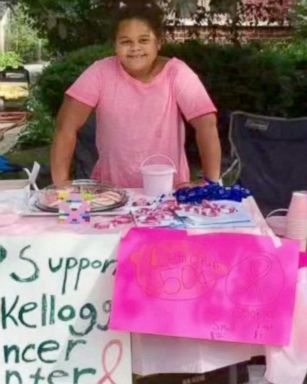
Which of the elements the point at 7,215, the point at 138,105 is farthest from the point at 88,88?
the point at 7,215

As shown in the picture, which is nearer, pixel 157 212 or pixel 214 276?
pixel 214 276

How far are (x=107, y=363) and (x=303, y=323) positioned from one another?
550 mm

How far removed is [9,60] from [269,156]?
10.3 meters

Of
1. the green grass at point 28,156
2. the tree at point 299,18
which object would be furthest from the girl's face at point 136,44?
the tree at point 299,18

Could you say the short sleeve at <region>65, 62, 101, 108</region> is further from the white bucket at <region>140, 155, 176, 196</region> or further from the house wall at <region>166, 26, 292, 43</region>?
the house wall at <region>166, 26, 292, 43</region>

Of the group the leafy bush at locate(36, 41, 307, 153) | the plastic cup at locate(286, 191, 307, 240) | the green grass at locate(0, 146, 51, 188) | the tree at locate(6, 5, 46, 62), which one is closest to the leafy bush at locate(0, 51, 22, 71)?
the tree at locate(6, 5, 46, 62)

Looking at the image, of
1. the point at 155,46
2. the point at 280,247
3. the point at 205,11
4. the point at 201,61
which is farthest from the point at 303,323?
the point at 201,61

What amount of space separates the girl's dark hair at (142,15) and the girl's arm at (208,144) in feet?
1.11

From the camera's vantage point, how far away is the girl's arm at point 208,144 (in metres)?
2.76

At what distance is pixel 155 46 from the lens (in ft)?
8.89

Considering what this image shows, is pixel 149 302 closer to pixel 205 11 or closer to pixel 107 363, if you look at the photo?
pixel 107 363

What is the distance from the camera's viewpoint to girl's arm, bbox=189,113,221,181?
276 centimetres

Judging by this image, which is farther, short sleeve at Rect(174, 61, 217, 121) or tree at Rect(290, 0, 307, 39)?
tree at Rect(290, 0, 307, 39)

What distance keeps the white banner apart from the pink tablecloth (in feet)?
0.14
